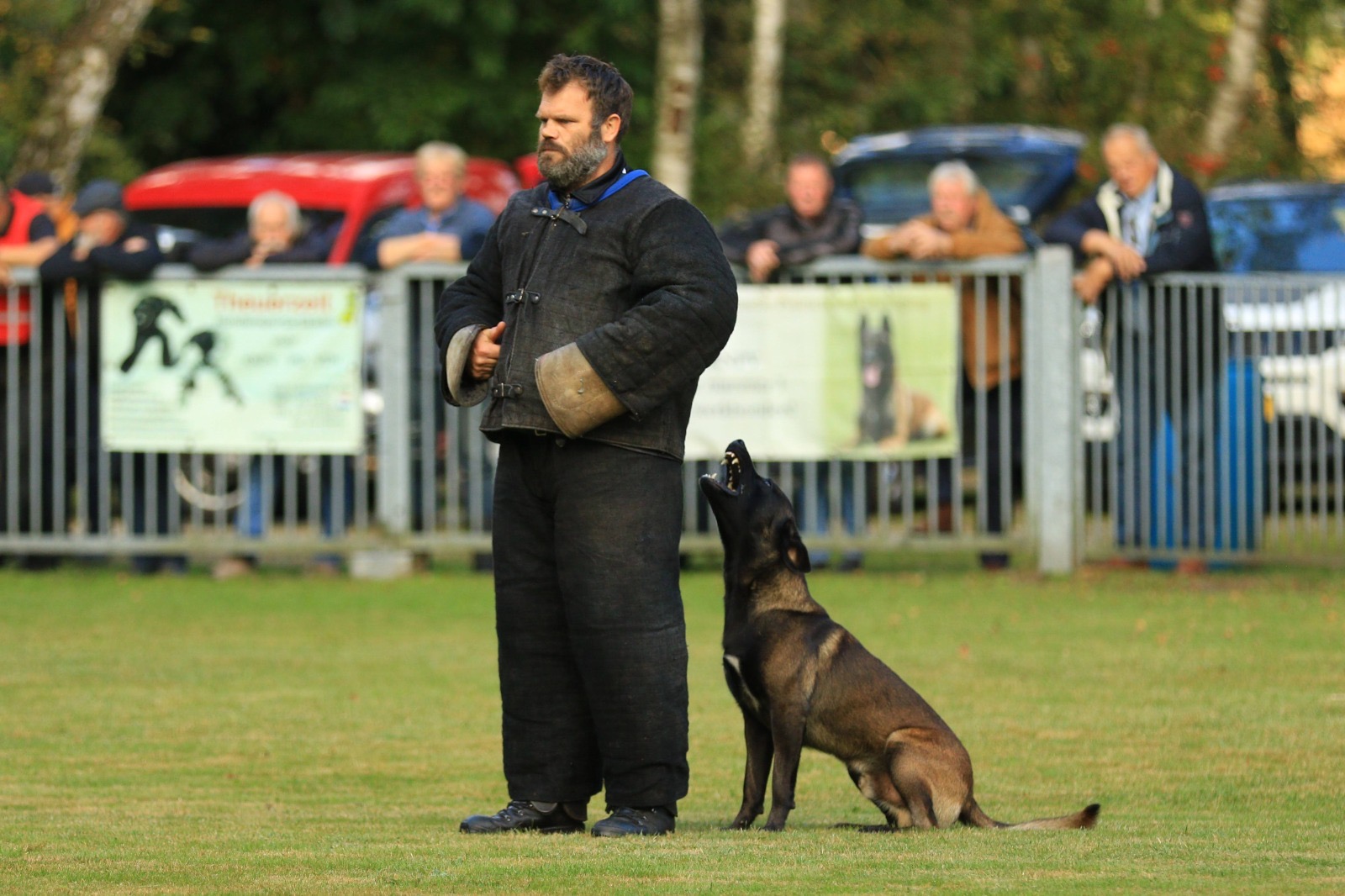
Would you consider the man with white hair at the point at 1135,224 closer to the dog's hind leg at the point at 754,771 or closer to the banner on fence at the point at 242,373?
the banner on fence at the point at 242,373

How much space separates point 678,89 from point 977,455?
26.6 ft

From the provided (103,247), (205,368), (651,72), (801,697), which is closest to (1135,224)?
(205,368)

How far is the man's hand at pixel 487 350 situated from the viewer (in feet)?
20.5

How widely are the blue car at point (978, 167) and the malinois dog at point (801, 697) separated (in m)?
13.6

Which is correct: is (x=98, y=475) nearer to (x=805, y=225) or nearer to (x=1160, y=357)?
(x=805, y=225)

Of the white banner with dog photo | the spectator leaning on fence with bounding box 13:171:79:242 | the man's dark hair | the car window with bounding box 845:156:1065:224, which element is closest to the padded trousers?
the man's dark hair

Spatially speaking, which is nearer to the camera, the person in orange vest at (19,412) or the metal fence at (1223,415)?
the metal fence at (1223,415)

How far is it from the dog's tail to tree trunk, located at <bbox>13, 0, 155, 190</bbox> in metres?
14.0

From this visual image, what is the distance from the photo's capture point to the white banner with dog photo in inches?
509

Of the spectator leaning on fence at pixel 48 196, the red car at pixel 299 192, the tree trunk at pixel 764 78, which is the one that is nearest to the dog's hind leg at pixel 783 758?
the spectator leaning on fence at pixel 48 196

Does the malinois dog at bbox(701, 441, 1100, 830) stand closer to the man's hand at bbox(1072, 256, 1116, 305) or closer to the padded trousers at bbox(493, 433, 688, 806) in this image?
the padded trousers at bbox(493, 433, 688, 806)

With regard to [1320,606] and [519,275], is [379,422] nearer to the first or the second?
[1320,606]

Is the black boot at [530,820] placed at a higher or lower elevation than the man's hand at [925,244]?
lower

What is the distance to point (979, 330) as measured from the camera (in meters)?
12.9
